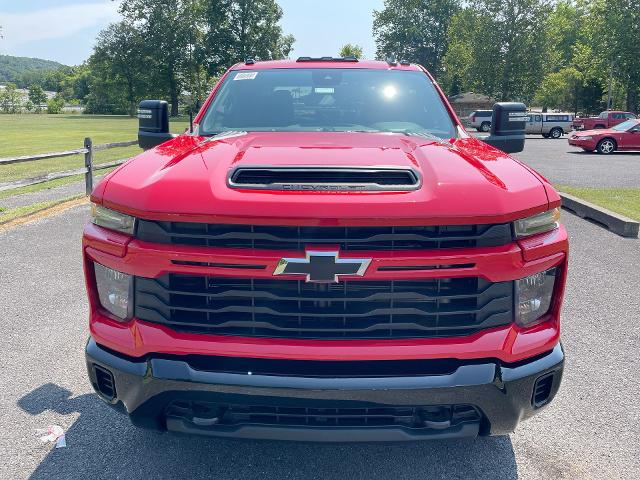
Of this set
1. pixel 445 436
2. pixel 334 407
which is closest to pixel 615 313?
pixel 445 436

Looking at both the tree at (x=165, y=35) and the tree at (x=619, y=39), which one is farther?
the tree at (x=165, y=35)

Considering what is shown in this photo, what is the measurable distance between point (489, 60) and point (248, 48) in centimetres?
2849

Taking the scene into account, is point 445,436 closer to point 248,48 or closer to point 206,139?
point 206,139

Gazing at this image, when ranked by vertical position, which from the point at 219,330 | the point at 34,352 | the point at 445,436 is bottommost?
the point at 34,352

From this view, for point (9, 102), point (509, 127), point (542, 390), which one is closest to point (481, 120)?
point (509, 127)

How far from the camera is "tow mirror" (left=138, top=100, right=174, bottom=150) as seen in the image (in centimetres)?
406

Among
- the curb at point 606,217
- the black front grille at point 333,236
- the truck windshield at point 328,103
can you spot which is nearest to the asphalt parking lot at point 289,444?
the black front grille at point 333,236

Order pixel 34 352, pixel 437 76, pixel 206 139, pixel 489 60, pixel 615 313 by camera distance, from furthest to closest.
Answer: pixel 437 76 < pixel 489 60 < pixel 615 313 < pixel 34 352 < pixel 206 139

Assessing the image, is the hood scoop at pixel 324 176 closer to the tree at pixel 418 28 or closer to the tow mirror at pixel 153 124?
the tow mirror at pixel 153 124

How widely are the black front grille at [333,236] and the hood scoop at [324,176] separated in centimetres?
20

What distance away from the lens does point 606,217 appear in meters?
8.57

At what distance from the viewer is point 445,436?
7.68ft

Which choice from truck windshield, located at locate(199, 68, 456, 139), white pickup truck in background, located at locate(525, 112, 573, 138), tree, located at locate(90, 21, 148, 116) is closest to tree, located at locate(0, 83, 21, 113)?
tree, located at locate(90, 21, 148, 116)

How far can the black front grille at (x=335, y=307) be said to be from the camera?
2334 mm
